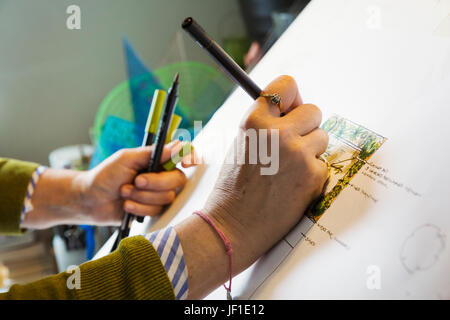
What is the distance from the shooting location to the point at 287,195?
14.0 inches

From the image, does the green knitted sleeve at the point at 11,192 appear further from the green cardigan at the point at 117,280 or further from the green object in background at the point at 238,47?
the green object in background at the point at 238,47

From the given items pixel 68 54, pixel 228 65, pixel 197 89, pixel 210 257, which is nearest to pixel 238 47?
pixel 197 89

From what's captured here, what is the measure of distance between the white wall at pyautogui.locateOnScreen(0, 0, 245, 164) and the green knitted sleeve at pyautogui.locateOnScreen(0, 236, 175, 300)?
2.70 feet

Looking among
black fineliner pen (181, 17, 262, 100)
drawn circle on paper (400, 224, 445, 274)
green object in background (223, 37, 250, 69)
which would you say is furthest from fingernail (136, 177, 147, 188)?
green object in background (223, 37, 250, 69)

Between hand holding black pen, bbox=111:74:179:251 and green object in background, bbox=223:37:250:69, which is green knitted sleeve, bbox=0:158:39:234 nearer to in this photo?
hand holding black pen, bbox=111:74:179:251

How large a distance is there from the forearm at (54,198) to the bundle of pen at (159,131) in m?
0.08

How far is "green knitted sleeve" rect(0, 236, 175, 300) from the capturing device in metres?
0.33

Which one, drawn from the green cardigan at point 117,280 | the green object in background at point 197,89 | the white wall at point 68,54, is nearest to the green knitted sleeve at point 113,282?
the green cardigan at point 117,280

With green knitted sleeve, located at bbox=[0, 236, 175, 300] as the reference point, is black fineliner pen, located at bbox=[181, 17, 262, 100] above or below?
above

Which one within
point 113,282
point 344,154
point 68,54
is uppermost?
point 68,54

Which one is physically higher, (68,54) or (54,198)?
(68,54)

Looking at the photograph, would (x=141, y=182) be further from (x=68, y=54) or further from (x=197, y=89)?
(x=68, y=54)

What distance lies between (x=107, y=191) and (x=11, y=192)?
133mm

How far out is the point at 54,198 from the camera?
0.57 meters
